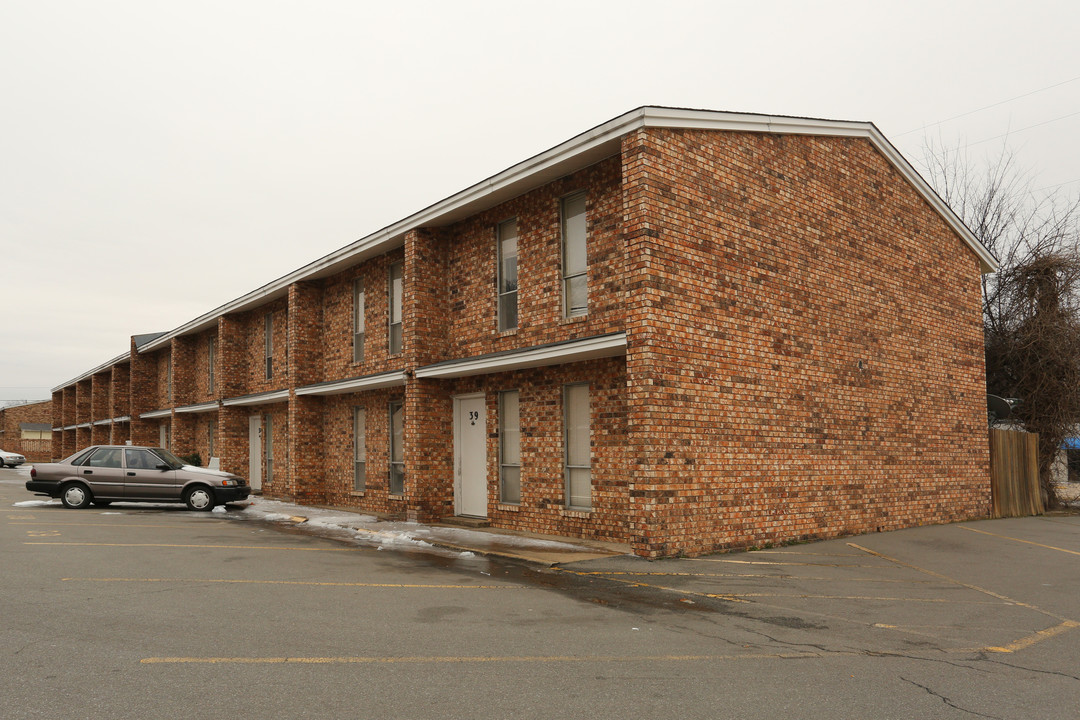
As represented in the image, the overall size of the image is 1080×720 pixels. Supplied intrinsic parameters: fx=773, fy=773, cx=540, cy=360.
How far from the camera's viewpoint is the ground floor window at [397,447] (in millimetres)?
17672

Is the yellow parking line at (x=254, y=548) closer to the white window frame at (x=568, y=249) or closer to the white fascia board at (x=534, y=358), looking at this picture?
the white fascia board at (x=534, y=358)

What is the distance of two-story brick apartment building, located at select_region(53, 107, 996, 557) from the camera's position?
11.3 m

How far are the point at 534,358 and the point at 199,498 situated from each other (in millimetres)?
10490

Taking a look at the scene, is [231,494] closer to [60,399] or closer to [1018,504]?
[1018,504]

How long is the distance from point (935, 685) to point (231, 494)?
16558mm

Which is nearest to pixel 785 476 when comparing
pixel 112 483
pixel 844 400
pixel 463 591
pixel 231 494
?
pixel 844 400

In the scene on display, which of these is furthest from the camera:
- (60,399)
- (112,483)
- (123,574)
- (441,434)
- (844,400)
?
(60,399)

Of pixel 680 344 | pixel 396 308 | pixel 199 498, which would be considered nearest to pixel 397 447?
pixel 396 308

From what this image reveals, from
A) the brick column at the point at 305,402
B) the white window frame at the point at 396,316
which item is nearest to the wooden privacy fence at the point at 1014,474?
the white window frame at the point at 396,316

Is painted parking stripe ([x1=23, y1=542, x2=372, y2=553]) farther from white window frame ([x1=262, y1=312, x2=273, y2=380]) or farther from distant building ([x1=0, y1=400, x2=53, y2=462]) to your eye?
distant building ([x1=0, y1=400, x2=53, y2=462])

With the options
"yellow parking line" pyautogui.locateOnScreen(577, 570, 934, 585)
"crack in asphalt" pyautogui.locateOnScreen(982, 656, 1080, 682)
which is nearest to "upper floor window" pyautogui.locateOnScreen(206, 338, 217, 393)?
"yellow parking line" pyautogui.locateOnScreen(577, 570, 934, 585)

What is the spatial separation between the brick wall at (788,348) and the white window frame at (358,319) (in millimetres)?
10060

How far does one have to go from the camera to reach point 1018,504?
18.5 m

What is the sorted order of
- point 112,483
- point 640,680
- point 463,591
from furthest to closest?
point 112,483
point 463,591
point 640,680
